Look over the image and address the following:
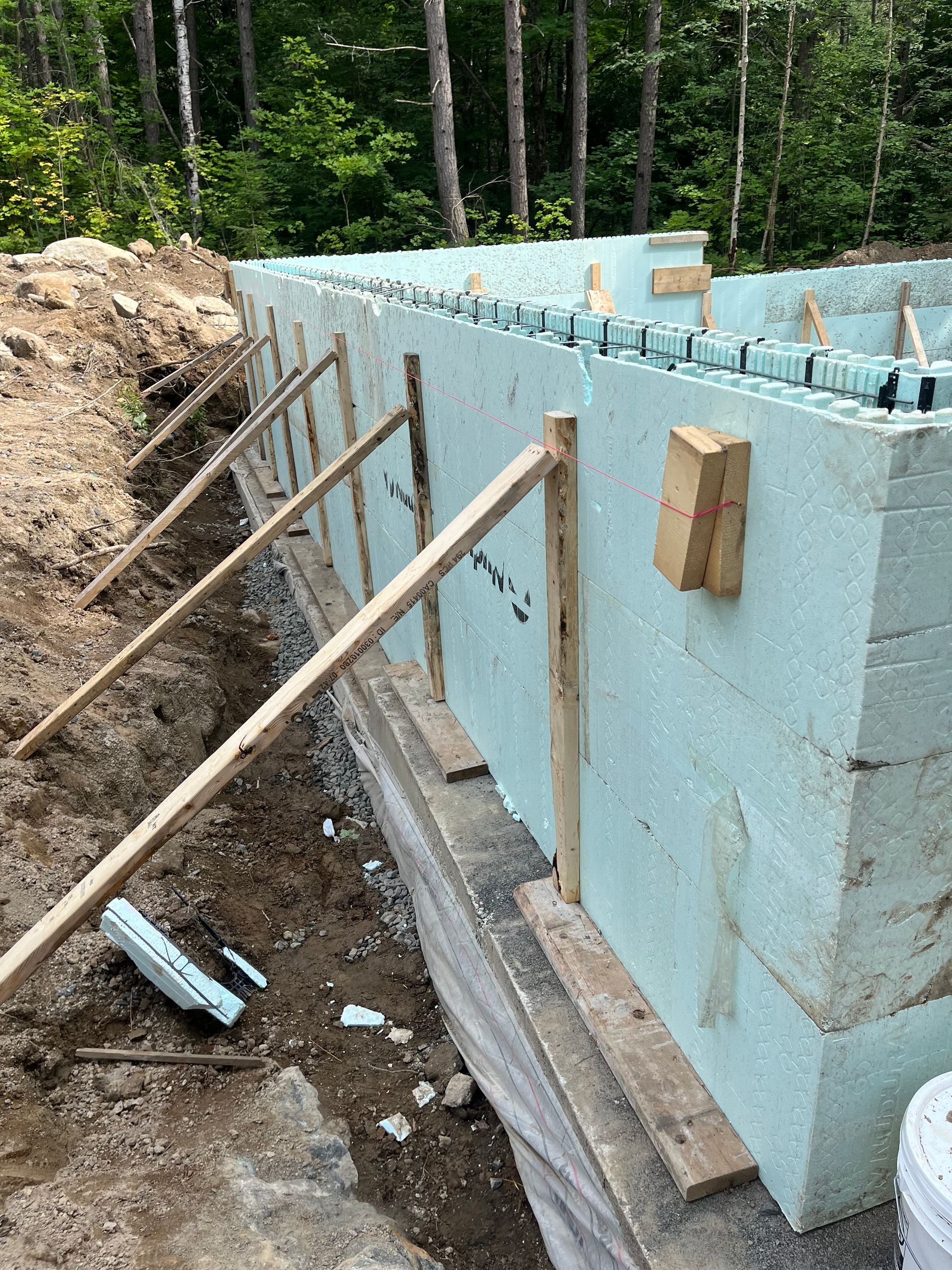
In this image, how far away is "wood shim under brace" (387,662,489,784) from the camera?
5359mm

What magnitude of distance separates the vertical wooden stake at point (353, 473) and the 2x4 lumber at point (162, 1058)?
3.68 m

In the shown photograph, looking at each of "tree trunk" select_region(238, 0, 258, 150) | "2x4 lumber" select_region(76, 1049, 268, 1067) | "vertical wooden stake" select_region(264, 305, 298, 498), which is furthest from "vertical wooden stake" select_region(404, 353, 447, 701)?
"tree trunk" select_region(238, 0, 258, 150)

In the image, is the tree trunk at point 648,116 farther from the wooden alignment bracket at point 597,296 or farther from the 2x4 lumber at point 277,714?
the 2x4 lumber at point 277,714

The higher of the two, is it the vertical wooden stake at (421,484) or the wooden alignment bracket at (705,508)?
the wooden alignment bracket at (705,508)

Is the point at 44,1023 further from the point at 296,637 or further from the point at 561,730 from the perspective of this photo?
the point at 296,637

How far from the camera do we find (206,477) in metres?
7.81

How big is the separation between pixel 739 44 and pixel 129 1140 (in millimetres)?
24889

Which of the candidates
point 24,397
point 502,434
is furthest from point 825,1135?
point 24,397

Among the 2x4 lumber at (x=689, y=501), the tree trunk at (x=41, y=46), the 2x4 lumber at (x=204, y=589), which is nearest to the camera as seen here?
the 2x4 lumber at (x=689, y=501)

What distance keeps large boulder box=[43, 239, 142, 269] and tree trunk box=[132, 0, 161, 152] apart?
33.8 feet

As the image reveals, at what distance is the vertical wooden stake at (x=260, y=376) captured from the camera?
1235cm

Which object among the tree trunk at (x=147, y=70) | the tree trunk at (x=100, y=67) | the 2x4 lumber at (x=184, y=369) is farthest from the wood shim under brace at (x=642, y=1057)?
the tree trunk at (x=147, y=70)

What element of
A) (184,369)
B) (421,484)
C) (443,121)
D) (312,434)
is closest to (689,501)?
(421,484)

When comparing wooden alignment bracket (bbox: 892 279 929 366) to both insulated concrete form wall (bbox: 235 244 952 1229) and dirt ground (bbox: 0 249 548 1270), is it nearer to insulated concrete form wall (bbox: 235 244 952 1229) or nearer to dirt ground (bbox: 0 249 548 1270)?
dirt ground (bbox: 0 249 548 1270)
